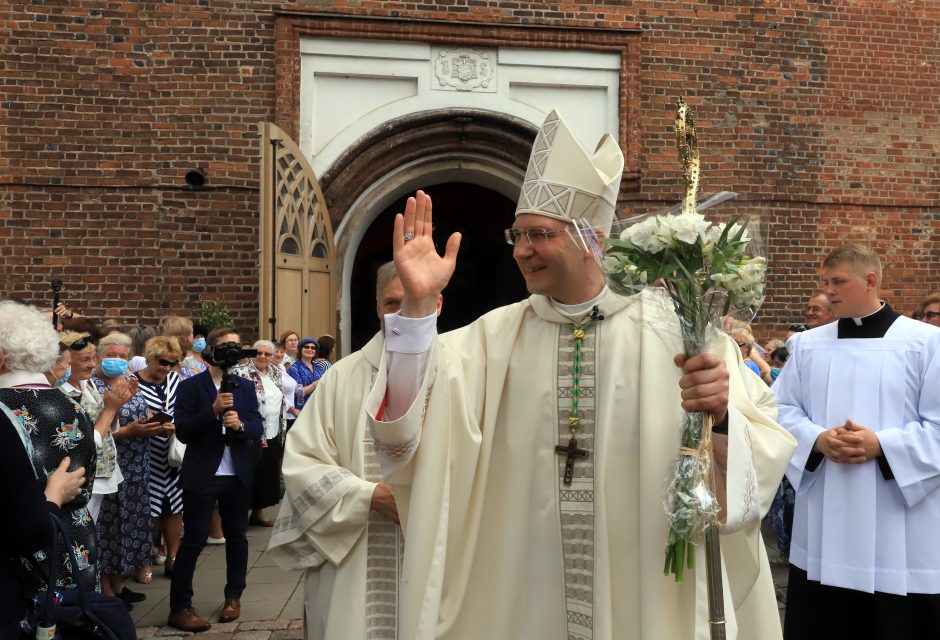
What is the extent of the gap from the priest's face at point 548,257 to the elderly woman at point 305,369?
6.38m

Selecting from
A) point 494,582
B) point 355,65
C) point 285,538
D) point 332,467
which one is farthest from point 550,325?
point 355,65

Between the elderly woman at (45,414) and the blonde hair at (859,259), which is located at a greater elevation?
the blonde hair at (859,259)

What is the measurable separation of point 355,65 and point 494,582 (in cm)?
837

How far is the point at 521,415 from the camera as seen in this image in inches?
111

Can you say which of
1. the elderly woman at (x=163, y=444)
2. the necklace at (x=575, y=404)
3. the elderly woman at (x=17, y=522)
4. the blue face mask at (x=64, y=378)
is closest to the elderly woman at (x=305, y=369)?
the elderly woman at (x=163, y=444)

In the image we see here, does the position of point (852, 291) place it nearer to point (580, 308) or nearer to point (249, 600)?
point (580, 308)

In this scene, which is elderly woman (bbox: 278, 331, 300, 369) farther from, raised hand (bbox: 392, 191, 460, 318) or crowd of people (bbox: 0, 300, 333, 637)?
raised hand (bbox: 392, 191, 460, 318)

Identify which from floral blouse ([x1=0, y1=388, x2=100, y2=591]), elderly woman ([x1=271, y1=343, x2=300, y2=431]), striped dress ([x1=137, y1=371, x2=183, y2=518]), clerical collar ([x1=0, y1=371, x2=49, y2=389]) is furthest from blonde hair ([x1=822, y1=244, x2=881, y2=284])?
elderly woman ([x1=271, y1=343, x2=300, y2=431])

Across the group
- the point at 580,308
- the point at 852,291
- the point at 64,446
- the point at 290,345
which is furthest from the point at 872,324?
the point at 290,345

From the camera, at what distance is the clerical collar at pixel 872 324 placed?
14.1ft

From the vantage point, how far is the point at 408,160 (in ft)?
35.0

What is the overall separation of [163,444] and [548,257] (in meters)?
4.75

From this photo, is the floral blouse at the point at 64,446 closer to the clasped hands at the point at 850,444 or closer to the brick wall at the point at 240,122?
the clasped hands at the point at 850,444

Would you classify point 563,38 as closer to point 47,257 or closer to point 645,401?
point 47,257
